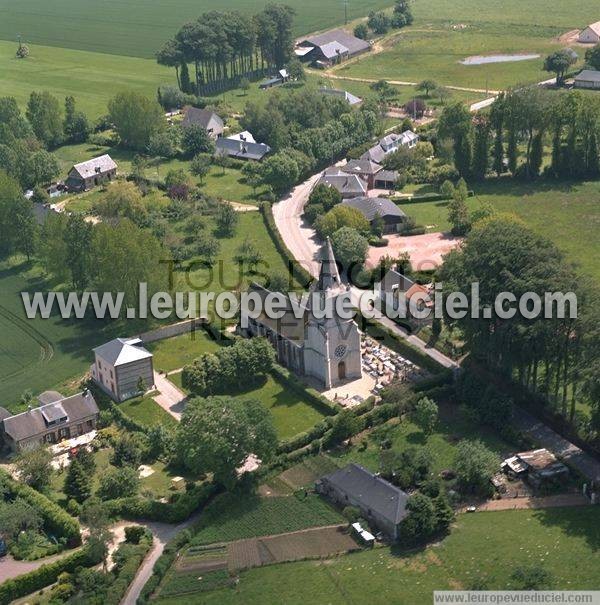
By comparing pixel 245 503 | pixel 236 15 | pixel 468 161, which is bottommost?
pixel 245 503

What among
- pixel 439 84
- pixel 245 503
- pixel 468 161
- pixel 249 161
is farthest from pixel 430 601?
pixel 439 84

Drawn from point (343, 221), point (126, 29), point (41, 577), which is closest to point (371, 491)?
point (41, 577)

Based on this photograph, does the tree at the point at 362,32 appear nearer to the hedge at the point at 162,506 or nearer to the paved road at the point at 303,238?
the paved road at the point at 303,238

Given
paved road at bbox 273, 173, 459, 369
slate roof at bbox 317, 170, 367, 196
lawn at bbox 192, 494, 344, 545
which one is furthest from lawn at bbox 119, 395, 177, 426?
slate roof at bbox 317, 170, 367, 196

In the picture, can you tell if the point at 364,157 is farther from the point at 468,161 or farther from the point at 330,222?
the point at 330,222

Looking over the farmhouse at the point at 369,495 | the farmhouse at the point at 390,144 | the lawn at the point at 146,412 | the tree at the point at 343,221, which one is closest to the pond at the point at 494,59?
the farmhouse at the point at 390,144

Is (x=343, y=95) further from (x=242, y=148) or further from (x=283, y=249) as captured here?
(x=283, y=249)
